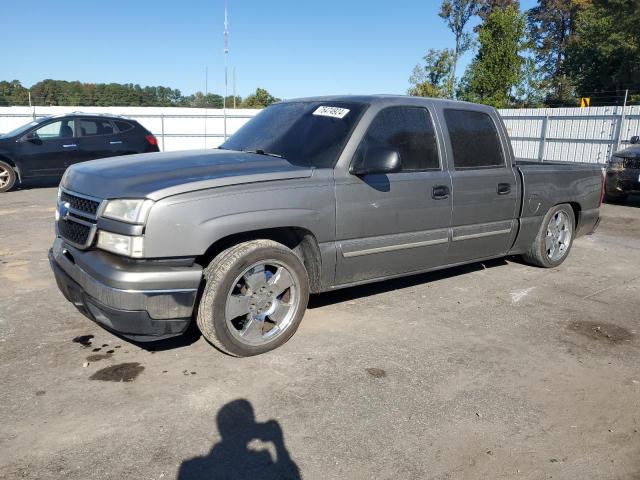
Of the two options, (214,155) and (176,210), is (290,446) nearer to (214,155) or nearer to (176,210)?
(176,210)

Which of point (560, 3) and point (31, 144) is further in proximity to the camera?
point (560, 3)

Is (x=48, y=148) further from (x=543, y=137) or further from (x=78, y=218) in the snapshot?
(x=543, y=137)

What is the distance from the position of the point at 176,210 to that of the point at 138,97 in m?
50.9

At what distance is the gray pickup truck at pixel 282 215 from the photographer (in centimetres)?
317

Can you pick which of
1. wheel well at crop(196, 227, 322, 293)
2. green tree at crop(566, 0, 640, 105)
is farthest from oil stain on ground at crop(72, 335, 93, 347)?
green tree at crop(566, 0, 640, 105)

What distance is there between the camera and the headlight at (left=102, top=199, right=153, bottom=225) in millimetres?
3091

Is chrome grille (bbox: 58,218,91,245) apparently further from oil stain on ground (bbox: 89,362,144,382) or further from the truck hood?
oil stain on ground (bbox: 89,362,144,382)

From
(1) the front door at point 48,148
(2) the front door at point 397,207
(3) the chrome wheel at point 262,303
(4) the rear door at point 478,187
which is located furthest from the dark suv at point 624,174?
(1) the front door at point 48,148

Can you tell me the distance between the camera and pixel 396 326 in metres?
4.29

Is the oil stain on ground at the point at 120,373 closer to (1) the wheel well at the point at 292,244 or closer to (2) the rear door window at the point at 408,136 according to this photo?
(1) the wheel well at the point at 292,244

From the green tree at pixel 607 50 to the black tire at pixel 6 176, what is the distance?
1410 inches

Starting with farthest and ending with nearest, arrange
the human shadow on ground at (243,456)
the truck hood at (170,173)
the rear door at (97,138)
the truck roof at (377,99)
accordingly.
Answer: the rear door at (97,138)
the truck roof at (377,99)
the truck hood at (170,173)
the human shadow on ground at (243,456)

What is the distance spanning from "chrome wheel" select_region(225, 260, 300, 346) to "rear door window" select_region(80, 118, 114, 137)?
32.4 feet

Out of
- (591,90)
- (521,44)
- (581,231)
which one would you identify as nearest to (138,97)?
(521,44)
